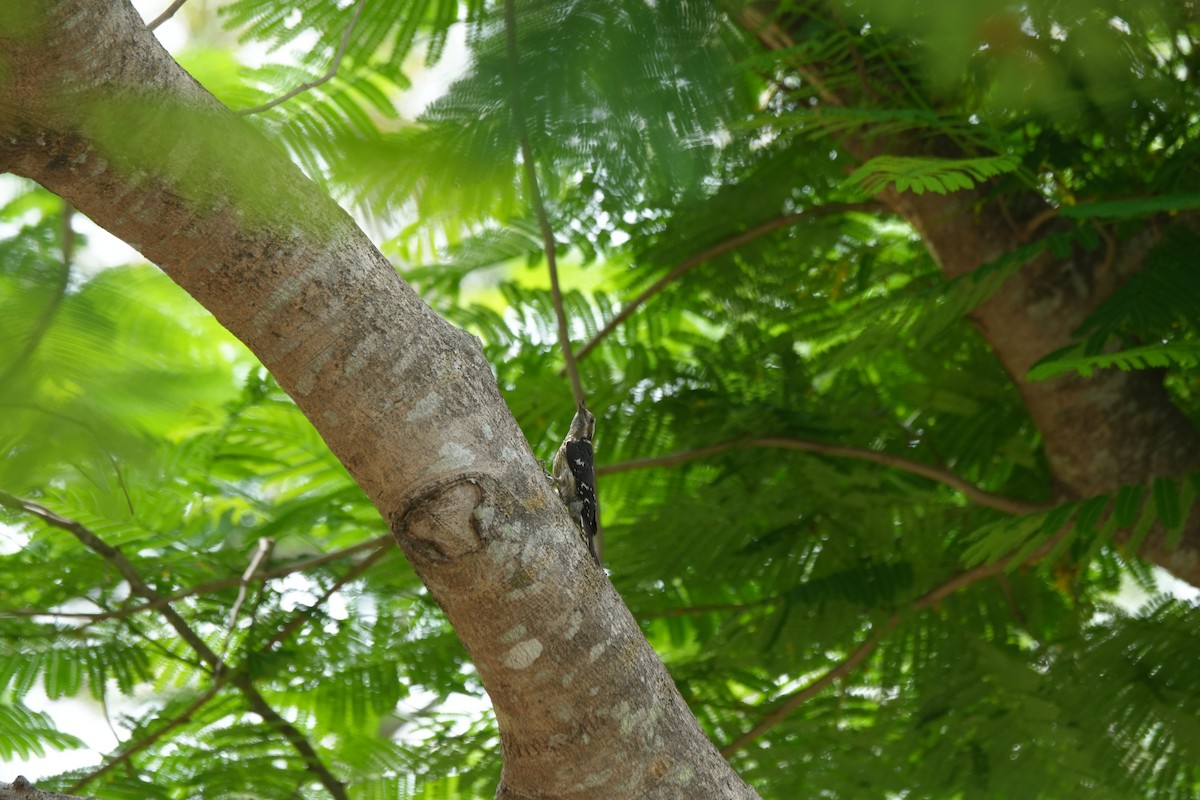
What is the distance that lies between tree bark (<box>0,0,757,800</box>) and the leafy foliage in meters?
0.42

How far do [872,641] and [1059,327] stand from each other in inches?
46.8

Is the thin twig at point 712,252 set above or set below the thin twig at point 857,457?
above

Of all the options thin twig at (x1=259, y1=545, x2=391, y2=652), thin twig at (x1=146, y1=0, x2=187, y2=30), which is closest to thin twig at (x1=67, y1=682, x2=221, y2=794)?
thin twig at (x1=259, y1=545, x2=391, y2=652)

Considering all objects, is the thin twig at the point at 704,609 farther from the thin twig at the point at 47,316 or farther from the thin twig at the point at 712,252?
the thin twig at the point at 47,316

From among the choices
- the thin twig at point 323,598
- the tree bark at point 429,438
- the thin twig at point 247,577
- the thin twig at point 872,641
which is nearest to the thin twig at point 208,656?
the thin twig at point 247,577

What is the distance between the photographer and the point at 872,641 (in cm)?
337

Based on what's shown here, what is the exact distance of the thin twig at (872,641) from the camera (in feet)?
10.6

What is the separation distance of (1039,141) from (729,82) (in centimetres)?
174

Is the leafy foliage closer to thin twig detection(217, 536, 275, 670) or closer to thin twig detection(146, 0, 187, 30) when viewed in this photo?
thin twig detection(217, 536, 275, 670)

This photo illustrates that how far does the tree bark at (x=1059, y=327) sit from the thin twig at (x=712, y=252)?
24 cm

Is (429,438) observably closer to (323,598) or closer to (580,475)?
(580,475)

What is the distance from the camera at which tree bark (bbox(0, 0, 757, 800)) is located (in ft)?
5.41

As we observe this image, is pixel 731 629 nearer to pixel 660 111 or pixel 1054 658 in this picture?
pixel 1054 658

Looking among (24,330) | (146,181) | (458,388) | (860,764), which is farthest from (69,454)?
(860,764)
